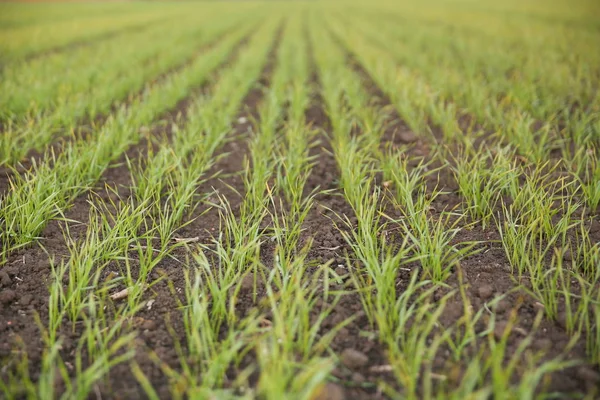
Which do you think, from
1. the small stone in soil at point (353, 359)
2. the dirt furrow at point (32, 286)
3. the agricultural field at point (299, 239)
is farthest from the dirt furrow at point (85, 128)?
the small stone in soil at point (353, 359)

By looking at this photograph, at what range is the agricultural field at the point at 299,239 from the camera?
5.10ft

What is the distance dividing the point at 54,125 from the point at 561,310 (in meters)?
3.71

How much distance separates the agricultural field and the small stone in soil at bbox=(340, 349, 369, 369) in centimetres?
1

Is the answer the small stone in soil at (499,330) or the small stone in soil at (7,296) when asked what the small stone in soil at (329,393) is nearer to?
the small stone in soil at (499,330)

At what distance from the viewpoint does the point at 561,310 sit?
1870 mm

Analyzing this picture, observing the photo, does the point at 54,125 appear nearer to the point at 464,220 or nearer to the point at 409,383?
the point at 464,220

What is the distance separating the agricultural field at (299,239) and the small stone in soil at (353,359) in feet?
0.03

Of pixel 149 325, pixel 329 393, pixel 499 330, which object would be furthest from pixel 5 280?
pixel 499 330

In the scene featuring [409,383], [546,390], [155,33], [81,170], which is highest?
[155,33]

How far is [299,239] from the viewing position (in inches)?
96.1

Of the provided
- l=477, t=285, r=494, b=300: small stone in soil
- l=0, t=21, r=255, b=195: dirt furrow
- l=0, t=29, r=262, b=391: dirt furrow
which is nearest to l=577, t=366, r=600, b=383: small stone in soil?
l=477, t=285, r=494, b=300: small stone in soil

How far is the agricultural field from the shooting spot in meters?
1.56

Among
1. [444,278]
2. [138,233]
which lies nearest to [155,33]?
[138,233]

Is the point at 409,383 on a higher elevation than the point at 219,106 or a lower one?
lower
